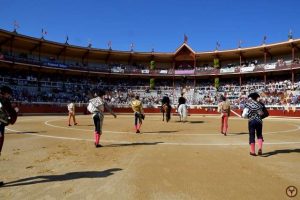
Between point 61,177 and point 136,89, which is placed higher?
point 136,89

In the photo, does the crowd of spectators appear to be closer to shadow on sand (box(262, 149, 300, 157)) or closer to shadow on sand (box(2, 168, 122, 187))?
shadow on sand (box(262, 149, 300, 157))

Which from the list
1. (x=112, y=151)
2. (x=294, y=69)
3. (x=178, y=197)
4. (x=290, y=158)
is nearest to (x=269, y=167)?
(x=290, y=158)

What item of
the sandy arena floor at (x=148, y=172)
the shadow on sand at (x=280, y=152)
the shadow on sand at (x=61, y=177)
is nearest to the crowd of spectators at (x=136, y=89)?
the shadow on sand at (x=280, y=152)

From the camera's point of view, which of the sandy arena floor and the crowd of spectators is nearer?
the sandy arena floor

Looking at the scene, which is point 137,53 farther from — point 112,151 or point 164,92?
point 112,151

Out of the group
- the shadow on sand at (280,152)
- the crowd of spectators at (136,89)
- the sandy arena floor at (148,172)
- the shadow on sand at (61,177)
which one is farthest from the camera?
the crowd of spectators at (136,89)

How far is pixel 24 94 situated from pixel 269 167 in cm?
3830

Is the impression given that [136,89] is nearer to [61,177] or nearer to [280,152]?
[280,152]

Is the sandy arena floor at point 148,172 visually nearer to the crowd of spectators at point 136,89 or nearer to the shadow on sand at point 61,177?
the shadow on sand at point 61,177

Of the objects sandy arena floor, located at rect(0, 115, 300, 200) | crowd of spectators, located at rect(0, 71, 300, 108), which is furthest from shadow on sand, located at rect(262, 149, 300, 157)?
crowd of spectators, located at rect(0, 71, 300, 108)

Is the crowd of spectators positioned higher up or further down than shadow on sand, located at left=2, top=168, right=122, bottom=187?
higher up

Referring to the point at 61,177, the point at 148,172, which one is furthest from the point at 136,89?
the point at 61,177

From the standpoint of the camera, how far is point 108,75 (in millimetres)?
50500

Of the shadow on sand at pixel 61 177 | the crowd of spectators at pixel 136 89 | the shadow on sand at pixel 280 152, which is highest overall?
the crowd of spectators at pixel 136 89
